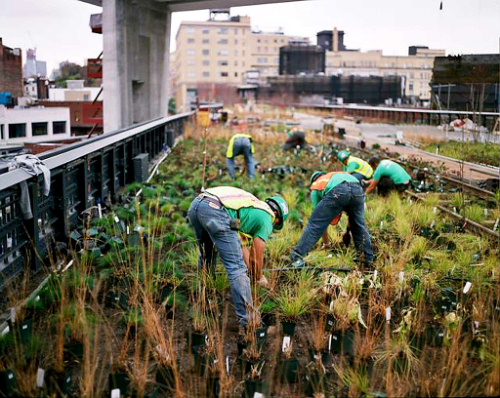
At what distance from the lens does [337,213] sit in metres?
6.60

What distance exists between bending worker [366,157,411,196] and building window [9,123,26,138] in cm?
558

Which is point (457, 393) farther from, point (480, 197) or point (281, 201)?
point (480, 197)

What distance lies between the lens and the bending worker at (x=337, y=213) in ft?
21.2

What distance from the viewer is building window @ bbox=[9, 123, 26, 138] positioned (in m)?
6.90

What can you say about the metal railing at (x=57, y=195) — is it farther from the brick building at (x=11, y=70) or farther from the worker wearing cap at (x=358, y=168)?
the worker wearing cap at (x=358, y=168)

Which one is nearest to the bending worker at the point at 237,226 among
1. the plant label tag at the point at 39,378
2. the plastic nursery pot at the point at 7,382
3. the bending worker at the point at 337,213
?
the bending worker at the point at 337,213

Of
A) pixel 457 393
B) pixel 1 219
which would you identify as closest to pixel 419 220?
pixel 457 393

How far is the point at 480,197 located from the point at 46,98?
8201 millimetres

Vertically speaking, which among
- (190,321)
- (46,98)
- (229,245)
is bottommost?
(190,321)

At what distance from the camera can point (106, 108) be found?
17.9m

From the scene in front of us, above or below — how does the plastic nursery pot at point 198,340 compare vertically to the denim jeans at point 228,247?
below

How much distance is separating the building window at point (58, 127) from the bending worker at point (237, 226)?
197 inches

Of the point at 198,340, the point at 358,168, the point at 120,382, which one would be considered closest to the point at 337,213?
the point at 358,168

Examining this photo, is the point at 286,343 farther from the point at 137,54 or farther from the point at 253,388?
the point at 137,54
